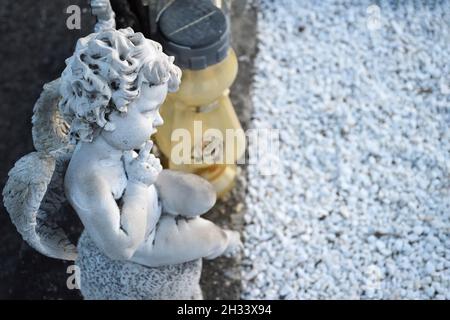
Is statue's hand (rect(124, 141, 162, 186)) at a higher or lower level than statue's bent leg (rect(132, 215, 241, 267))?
higher

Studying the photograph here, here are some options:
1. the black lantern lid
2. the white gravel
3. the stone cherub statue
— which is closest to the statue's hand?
the stone cherub statue

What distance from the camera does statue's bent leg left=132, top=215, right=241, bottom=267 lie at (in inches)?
66.2

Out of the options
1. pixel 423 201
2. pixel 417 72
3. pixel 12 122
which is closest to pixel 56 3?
pixel 12 122

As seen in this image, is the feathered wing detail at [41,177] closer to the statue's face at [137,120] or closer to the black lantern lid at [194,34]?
the statue's face at [137,120]

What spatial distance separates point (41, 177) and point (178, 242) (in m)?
0.39

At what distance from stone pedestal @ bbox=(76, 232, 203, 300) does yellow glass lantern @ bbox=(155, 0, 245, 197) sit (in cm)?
51

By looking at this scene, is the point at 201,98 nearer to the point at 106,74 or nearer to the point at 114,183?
the point at 114,183

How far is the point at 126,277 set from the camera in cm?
176

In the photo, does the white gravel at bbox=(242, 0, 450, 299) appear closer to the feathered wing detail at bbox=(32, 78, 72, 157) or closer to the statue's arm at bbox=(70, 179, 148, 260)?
the statue's arm at bbox=(70, 179, 148, 260)

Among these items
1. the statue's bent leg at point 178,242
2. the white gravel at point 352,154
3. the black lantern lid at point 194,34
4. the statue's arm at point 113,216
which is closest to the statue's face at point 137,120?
the statue's arm at point 113,216

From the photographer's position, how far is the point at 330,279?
2.29 metres

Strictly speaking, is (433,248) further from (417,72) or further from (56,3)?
(56,3)

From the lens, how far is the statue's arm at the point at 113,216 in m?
1.45

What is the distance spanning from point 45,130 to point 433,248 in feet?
4.46
